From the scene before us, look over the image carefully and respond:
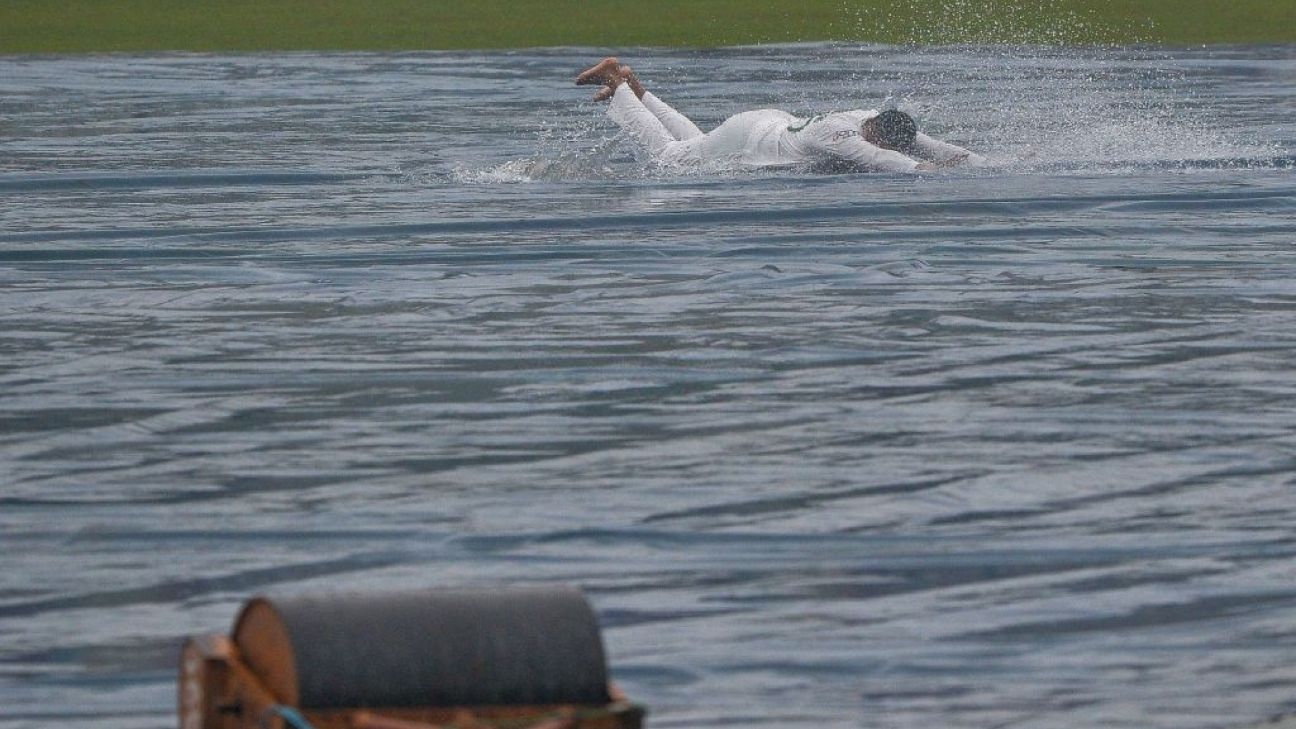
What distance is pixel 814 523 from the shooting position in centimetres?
502

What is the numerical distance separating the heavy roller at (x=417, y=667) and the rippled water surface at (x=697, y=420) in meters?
0.89

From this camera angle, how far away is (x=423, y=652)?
2922 millimetres

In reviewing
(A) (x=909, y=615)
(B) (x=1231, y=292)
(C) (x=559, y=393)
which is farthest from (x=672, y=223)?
(A) (x=909, y=615)

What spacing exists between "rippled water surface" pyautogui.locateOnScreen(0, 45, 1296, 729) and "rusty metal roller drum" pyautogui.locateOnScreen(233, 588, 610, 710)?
3.02 ft

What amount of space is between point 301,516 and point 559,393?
1.50 meters

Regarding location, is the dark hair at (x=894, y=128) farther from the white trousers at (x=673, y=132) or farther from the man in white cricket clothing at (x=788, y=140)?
the white trousers at (x=673, y=132)

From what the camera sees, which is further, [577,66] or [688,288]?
[577,66]

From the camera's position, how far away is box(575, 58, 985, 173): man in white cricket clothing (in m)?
11.9

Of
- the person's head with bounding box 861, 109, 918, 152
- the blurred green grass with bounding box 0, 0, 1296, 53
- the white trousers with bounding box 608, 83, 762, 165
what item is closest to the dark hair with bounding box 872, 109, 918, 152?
the person's head with bounding box 861, 109, 918, 152

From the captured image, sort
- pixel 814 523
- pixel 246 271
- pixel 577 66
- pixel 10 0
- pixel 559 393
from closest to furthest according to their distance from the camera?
pixel 814 523, pixel 559 393, pixel 246 271, pixel 577 66, pixel 10 0

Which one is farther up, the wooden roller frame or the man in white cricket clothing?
the man in white cricket clothing

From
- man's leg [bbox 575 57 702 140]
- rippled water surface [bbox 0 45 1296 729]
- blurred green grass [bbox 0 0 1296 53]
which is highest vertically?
blurred green grass [bbox 0 0 1296 53]

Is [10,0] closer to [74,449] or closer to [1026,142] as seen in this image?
[1026,142]

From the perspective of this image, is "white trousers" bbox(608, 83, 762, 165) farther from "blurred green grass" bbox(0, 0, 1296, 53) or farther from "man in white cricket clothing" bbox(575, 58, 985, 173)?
"blurred green grass" bbox(0, 0, 1296, 53)
